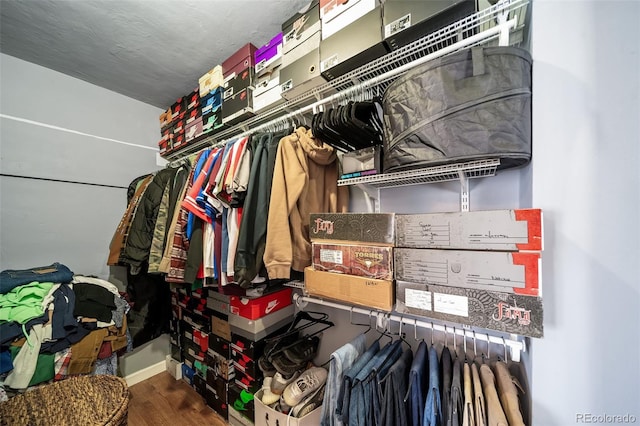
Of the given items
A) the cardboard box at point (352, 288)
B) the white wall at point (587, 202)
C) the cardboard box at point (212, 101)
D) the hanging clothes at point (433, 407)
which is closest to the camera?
the white wall at point (587, 202)

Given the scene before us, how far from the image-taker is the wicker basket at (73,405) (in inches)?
32.9

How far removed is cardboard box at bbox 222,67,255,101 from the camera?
1.43 metres

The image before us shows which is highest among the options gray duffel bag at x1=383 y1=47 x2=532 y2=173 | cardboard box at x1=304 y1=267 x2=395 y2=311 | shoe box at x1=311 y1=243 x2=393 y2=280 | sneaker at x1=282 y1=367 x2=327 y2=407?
gray duffel bag at x1=383 y1=47 x2=532 y2=173

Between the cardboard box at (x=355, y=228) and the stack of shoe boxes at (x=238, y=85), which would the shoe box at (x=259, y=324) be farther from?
the stack of shoe boxes at (x=238, y=85)

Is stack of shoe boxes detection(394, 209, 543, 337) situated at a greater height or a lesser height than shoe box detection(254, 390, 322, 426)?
greater

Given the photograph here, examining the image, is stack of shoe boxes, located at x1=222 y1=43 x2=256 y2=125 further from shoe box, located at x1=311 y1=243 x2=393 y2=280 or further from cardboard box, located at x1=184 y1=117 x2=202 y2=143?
shoe box, located at x1=311 y1=243 x2=393 y2=280

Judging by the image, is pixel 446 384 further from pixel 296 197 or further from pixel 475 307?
pixel 296 197

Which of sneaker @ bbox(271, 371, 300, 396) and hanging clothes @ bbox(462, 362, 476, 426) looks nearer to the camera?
hanging clothes @ bbox(462, 362, 476, 426)

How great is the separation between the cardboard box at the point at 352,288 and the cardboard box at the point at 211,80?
149 centimetres

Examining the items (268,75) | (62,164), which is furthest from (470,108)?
(62,164)

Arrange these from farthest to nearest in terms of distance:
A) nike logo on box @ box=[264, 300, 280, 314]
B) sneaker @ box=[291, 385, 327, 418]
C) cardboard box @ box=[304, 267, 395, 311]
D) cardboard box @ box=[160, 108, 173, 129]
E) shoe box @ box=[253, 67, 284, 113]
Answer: cardboard box @ box=[160, 108, 173, 129], nike logo on box @ box=[264, 300, 280, 314], shoe box @ box=[253, 67, 284, 113], sneaker @ box=[291, 385, 327, 418], cardboard box @ box=[304, 267, 395, 311]

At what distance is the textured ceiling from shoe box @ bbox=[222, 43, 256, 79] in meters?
0.06

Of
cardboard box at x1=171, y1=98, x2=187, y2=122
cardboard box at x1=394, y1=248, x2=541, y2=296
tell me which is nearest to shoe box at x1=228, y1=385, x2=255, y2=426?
cardboard box at x1=394, y1=248, x2=541, y2=296

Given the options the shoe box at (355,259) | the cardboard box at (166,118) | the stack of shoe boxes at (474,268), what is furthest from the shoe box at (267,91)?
the cardboard box at (166,118)
